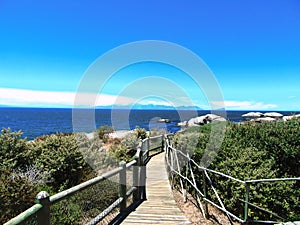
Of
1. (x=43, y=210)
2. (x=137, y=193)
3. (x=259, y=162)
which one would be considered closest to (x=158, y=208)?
(x=137, y=193)

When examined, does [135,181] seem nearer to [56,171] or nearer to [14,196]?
[14,196]

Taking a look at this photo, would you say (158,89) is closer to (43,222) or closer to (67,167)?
(67,167)

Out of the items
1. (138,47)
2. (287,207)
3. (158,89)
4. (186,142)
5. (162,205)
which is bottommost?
(162,205)

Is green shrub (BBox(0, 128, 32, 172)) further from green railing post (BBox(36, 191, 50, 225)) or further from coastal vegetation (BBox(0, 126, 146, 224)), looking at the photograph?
green railing post (BBox(36, 191, 50, 225))

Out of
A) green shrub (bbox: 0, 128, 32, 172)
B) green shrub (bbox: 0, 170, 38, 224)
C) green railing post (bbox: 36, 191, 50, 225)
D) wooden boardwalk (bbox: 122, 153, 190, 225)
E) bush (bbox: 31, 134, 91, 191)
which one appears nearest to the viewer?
green railing post (bbox: 36, 191, 50, 225)

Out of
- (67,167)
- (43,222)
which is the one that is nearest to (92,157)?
(67,167)

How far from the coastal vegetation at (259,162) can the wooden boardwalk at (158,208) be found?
96 cm

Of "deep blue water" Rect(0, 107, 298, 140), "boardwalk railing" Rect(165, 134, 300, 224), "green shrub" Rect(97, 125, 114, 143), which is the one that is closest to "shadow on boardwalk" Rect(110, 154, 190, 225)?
"boardwalk railing" Rect(165, 134, 300, 224)

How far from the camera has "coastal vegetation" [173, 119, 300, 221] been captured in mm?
5130

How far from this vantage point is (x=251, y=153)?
6.08 meters

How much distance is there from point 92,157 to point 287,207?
7137mm

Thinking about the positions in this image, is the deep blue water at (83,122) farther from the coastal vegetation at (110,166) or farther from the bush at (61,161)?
the bush at (61,161)

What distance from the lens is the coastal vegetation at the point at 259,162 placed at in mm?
5130

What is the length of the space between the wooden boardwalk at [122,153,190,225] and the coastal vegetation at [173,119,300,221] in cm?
96
